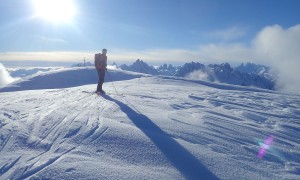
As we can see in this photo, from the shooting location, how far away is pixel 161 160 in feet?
22.7

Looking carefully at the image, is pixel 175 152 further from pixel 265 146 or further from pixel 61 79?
pixel 61 79

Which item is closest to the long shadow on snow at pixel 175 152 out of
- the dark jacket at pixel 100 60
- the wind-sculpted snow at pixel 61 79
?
the dark jacket at pixel 100 60

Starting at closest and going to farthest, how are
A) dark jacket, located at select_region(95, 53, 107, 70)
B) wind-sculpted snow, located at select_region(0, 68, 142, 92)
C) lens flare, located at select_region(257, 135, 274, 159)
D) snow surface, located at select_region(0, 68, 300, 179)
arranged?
1. snow surface, located at select_region(0, 68, 300, 179)
2. lens flare, located at select_region(257, 135, 274, 159)
3. dark jacket, located at select_region(95, 53, 107, 70)
4. wind-sculpted snow, located at select_region(0, 68, 142, 92)

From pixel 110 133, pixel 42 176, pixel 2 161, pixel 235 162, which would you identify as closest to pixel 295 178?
pixel 235 162

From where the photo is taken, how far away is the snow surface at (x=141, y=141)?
6395mm

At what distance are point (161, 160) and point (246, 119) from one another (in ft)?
19.9

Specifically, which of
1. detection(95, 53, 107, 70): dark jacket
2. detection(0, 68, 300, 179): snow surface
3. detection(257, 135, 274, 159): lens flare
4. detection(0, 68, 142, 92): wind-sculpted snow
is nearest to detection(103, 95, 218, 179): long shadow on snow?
detection(0, 68, 300, 179): snow surface

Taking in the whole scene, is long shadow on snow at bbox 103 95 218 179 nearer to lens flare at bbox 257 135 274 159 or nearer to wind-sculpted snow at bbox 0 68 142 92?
lens flare at bbox 257 135 274 159

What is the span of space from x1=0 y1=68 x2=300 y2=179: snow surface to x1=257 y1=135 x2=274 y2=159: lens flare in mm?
100

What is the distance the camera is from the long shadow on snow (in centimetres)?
645

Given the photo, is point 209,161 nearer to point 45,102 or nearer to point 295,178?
point 295,178

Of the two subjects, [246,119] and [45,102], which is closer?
[246,119]

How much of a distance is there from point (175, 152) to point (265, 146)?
2.83 m

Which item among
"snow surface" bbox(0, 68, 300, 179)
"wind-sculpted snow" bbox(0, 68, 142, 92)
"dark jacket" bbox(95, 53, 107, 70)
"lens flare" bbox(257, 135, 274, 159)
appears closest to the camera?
"snow surface" bbox(0, 68, 300, 179)
